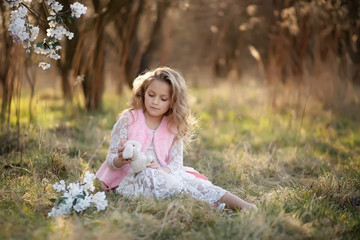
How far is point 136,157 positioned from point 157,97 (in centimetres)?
49

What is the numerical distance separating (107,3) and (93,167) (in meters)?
1.94

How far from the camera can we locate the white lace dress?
2379mm

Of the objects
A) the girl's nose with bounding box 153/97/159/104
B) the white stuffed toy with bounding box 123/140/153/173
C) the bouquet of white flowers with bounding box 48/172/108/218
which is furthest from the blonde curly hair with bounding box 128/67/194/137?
the bouquet of white flowers with bounding box 48/172/108/218

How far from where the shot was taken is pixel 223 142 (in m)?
4.33

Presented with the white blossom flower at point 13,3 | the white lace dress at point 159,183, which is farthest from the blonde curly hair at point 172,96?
the white blossom flower at point 13,3

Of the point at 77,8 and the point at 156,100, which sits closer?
the point at 77,8

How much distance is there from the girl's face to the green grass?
0.57 metres

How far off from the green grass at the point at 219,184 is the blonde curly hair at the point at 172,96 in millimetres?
506

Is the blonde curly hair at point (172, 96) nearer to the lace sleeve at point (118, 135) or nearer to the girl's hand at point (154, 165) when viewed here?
the lace sleeve at point (118, 135)

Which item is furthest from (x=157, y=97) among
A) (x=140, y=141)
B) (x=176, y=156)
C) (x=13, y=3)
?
(x=13, y=3)

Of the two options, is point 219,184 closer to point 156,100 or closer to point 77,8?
point 156,100

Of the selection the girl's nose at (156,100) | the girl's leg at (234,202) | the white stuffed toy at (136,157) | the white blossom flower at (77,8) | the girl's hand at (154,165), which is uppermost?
the white blossom flower at (77,8)

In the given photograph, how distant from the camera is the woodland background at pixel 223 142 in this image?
200 cm

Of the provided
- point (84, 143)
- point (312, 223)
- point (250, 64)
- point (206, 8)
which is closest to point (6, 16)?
point (84, 143)
